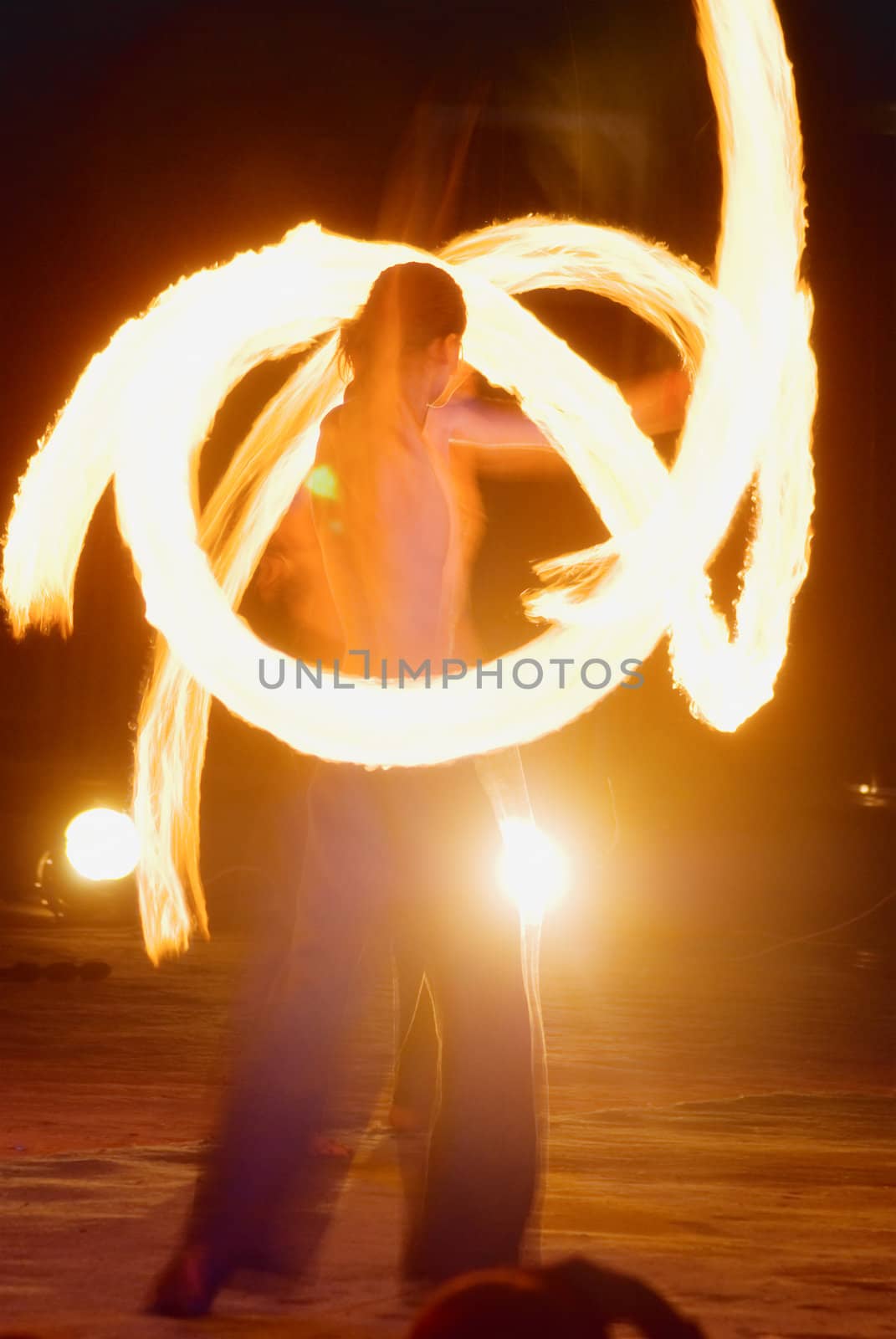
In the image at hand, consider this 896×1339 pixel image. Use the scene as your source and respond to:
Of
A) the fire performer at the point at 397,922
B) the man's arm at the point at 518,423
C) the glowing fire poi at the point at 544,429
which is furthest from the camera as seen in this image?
the glowing fire poi at the point at 544,429

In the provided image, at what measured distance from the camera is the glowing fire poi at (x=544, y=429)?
4684mm

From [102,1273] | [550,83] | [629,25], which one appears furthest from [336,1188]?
[550,83]

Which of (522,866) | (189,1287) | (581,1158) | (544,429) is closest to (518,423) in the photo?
(522,866)

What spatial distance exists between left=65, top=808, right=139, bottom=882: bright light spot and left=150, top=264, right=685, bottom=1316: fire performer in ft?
27.2

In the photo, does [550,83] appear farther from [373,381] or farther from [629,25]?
[373,381]

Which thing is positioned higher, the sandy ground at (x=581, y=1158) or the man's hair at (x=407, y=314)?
the man's hair at (x=407, y=314)

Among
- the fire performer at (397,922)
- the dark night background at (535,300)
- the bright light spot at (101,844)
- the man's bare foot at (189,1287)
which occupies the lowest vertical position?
the man's bare foot at (189,1287)

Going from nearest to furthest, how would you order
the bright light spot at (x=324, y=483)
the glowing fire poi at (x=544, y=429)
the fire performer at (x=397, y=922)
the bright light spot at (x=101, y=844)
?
the fire performer at (x=397, y=922) < the bright light spot at (x=324, y=483) < the glowing fire poi at (x=544, y=429) < the bright light spot at (x=101, y=844)

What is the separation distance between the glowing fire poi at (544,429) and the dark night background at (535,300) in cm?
426

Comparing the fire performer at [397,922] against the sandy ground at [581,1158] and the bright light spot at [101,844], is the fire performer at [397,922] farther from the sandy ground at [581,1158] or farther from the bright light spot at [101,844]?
the bright light spot at [101,844]

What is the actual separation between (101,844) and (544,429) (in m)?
6.70

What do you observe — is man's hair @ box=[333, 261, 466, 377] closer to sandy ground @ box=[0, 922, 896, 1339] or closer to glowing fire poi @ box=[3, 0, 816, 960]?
glowing fire poi @ box=[3, 0, 816, 960]

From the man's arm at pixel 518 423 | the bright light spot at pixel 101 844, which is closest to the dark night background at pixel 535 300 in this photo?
the bright light spot at pixel 101 844

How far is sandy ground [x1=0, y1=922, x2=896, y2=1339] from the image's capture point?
336cm
